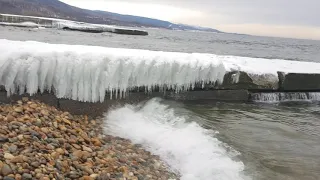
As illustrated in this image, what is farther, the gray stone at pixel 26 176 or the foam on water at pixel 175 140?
the foam on water at pixel 175 140

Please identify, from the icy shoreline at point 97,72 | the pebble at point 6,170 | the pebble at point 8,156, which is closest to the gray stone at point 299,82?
the icy shoreline at point 97,72

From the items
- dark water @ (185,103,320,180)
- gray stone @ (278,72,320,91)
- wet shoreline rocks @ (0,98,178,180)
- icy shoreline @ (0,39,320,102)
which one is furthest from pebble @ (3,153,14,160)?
gray stone @ (278,72,320,91)

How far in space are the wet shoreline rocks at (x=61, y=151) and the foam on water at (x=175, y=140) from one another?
324 mm

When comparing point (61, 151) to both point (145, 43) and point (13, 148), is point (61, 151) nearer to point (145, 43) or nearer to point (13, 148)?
point (13, 148)

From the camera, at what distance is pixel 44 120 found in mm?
6156

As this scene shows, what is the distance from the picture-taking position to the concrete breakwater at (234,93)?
7.80 metres

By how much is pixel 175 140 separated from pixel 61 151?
96.5 inches

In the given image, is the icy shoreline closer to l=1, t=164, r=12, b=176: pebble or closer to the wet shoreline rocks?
the wet shoreline rocks

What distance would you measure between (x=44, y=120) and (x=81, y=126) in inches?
34.6

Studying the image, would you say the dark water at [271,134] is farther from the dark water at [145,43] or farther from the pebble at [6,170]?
the dark water at [145,43]

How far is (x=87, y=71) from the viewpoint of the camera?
8070 mm

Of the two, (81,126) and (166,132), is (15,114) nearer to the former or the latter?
(81,126)

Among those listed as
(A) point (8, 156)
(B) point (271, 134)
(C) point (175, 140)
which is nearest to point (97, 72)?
(C) point (175, 140)

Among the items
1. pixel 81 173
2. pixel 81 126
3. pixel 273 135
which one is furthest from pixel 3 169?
pixel 273 135
